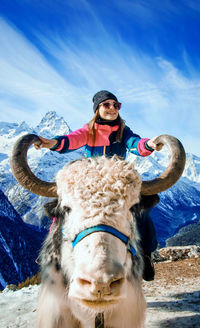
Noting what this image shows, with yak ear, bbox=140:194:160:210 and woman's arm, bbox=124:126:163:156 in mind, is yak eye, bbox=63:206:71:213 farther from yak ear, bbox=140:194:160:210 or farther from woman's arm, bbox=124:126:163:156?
woman's arm, bbox=124:126:163:156

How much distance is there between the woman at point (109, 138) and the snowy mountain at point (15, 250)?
11490 cm

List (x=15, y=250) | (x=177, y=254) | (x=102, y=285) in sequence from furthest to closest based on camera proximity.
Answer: (x=15, y=250)
(x=177, y=254)
(x=102, y=285)

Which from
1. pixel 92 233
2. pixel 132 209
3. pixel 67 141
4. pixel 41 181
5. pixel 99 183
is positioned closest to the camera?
pixel 92 233

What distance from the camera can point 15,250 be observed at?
129 meters

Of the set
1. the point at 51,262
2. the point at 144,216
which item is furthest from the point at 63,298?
Result: the point at 144,216

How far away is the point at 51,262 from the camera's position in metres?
3.03

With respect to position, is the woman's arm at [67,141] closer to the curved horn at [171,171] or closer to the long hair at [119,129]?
the long hair at [119,129]

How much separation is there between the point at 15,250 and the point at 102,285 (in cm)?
14228

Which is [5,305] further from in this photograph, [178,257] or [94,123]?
[178,257]

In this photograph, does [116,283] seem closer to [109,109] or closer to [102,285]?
A: [102,285]

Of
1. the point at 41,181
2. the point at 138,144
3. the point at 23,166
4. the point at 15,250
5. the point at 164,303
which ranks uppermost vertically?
the point at 138,144

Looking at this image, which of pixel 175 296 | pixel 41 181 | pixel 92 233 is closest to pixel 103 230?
pixel 92 233

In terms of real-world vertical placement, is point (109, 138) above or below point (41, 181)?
above

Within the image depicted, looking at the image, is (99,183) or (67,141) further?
(67,141)
